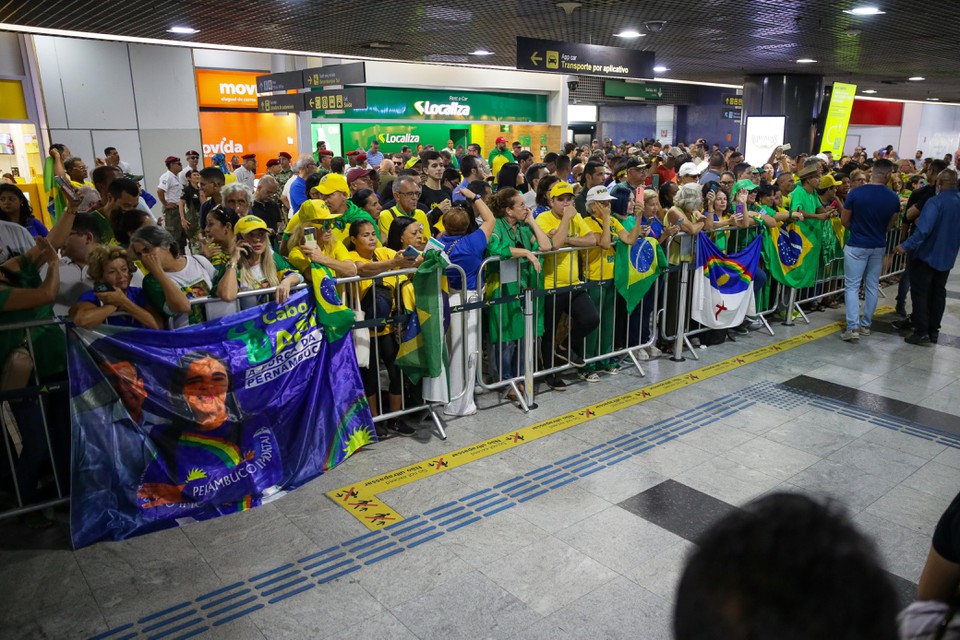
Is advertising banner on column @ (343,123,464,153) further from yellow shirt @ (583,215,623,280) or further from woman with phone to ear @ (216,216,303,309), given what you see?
woman with phone to ear @ (216,216,303,309)

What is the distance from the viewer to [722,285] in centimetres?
799

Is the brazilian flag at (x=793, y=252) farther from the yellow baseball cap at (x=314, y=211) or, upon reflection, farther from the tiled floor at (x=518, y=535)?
the yellow baseball cap at (x=314, y=211)

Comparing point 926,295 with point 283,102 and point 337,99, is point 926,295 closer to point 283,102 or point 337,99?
point 337,99

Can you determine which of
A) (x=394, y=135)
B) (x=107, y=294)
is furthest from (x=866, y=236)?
(x=394, y=135)

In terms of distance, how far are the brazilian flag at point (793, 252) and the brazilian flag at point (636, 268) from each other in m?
2.23

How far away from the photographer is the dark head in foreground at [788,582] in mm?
879

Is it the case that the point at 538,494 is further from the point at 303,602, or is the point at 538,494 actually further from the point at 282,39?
the point at 282,39

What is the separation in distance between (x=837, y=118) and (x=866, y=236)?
12.9m

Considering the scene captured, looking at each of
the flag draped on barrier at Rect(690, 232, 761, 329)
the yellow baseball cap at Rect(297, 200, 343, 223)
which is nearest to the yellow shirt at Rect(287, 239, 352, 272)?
the yellow baseball cap at Rect(297, 200, 343, 223)

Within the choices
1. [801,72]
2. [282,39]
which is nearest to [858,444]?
[282,39]

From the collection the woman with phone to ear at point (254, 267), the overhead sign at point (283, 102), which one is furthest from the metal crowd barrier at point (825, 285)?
the overhead sign at point (283, 102)

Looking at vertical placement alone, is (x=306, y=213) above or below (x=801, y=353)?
above

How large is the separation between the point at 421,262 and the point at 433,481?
1795 millimetres

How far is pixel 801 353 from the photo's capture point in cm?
805
